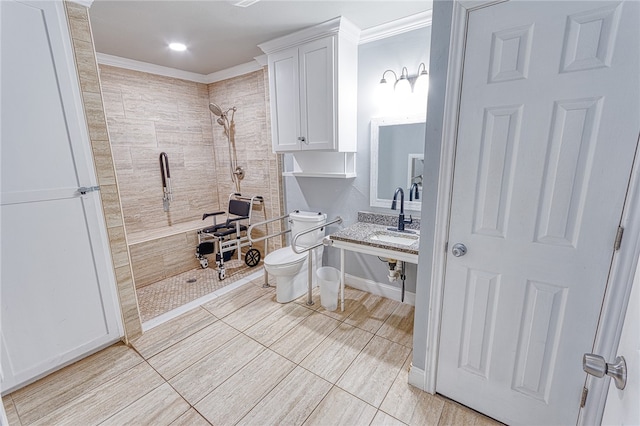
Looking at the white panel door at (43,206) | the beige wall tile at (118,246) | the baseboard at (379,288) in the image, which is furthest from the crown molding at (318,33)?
the baseboard at (379,288)

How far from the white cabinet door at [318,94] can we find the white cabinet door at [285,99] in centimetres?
7

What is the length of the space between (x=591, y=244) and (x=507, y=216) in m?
0.29

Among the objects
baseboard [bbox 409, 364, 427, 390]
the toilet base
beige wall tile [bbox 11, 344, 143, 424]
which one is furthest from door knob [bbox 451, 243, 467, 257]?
beige wall tile [bbox 11, 344, 143, 424]

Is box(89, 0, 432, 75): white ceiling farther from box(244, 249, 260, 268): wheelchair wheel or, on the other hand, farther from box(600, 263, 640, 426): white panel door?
box(244, 249, 260, 268): wheelchair wheel

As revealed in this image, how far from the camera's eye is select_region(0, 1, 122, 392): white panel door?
149 centimetres

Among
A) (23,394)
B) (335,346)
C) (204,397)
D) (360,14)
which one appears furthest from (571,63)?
(23,394)

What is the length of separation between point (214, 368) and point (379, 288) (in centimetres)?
158

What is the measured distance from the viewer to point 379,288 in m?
2.69

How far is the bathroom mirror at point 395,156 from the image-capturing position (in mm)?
2246

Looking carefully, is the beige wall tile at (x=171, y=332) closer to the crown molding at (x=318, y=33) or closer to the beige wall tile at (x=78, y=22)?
the beige wall tile at (x=78, y=22)

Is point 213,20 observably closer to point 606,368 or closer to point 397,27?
point 397,27

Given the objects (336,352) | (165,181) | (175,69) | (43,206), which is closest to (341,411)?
(336,352)

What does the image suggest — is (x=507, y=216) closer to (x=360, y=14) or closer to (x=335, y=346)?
(x=335, y=346)

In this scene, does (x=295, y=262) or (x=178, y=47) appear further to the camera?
(x=178, y=47)
